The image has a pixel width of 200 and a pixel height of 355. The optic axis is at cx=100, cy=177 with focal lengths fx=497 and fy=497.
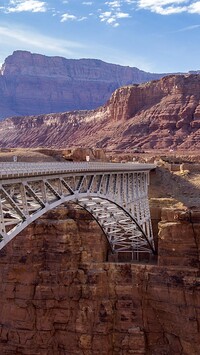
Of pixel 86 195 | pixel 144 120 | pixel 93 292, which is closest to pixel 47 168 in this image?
pixel 86 195

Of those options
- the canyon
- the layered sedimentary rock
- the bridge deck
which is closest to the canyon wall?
the canyon

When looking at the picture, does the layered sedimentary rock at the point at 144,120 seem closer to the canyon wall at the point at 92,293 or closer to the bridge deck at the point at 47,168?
the canyon wall at the point at 92,293

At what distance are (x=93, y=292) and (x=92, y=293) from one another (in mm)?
132

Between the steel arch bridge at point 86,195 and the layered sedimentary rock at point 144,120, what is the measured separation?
61.5 m

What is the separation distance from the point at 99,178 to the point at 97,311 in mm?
13691

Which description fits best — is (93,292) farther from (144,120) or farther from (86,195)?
(144,120)

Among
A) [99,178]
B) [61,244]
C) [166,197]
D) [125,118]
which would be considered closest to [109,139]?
[125,118]

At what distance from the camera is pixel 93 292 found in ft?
141

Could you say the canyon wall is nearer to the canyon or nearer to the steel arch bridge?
the canyon

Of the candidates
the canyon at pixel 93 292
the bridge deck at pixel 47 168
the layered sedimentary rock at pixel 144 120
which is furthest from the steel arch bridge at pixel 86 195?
the layered sedimentary rock at pixel 144 120

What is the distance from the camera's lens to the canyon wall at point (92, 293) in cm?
4072

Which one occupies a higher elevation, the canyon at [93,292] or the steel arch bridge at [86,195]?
the steel arch bridge at [86,195]

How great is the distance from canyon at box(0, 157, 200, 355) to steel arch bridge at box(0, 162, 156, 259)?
230 centimetres

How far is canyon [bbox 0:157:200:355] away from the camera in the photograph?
40656 millimetres
